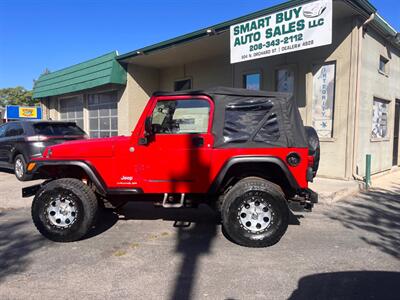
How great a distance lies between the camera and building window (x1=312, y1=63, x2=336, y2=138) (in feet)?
28.1

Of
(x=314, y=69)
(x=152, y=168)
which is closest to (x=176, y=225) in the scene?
(x=152, y=168)

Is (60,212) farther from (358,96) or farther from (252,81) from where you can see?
(252,81)

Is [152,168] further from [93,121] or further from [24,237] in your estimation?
[93,121]

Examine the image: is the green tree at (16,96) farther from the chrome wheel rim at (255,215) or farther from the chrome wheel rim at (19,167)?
the chrome wheel rim at (255,215)

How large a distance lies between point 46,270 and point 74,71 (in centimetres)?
1380

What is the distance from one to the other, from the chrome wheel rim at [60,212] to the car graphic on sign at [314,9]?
21.4 ft

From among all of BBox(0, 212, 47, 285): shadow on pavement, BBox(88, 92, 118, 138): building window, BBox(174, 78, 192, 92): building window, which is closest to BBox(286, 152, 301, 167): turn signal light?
BBox(0, 212, 47, 285): shadow on pavement

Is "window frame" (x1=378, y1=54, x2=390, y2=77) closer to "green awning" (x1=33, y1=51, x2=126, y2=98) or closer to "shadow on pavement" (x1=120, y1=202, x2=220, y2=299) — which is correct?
"shadow on pavement" (x1=120, y1=202, x2=220, y2=299)

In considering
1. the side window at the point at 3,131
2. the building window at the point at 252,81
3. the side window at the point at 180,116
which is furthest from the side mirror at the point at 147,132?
the side window at the point at 3,131

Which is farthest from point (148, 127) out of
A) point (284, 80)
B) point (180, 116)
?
point (284, 80)

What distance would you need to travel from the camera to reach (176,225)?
5.17m

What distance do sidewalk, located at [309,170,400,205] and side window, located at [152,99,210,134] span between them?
12.0 ft

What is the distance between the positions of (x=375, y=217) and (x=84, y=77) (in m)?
13.1

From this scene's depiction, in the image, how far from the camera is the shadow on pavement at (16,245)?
360 cm
